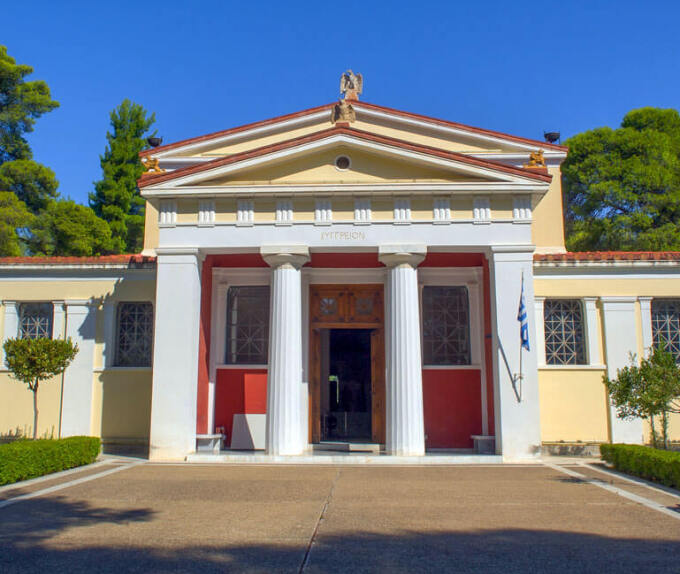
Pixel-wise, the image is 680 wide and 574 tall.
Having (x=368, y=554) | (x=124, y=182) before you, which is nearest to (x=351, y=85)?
(x=368, y=554)

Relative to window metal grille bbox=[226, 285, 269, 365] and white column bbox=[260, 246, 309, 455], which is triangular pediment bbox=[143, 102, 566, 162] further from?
white column bbox=[260, 246, 309, 455]

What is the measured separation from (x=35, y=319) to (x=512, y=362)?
1197cm

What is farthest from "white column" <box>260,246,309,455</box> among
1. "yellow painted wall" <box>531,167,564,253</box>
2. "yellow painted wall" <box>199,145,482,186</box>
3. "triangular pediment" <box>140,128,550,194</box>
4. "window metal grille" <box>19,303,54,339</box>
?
"yellow painted wall" <box>531,167,564,253</box>

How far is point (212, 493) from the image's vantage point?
9.16m

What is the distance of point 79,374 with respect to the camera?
15688 millimetres

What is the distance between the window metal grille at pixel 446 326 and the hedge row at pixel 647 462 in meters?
4.37

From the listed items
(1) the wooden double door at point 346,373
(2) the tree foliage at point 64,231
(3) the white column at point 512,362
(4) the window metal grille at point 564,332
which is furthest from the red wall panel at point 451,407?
(2) the tree foliage at point 64,231

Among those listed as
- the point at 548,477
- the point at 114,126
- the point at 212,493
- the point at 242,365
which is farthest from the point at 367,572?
the point at 114,126

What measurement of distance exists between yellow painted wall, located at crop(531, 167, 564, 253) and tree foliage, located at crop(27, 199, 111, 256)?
20761 millimetres

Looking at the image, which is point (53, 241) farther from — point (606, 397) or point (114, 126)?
point (606, 397)

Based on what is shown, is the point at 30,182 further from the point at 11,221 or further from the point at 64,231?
the point at 11,221

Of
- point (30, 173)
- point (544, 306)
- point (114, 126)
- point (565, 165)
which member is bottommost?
point (544, 306)

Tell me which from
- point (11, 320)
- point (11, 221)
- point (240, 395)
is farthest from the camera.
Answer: point (11, 221)

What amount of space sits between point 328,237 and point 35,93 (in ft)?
75.9
